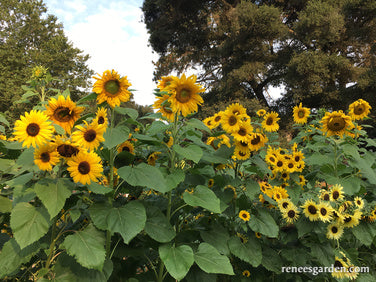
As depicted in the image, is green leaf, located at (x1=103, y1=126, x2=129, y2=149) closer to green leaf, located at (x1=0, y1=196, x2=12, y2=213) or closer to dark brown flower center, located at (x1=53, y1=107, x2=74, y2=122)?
dark brown flower center, located at (x1=53, y1=107, x2=74, y2=122)

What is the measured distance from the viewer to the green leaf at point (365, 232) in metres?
1.97

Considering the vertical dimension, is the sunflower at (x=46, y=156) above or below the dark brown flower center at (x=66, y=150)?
below

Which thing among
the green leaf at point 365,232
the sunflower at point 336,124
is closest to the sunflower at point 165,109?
the sunflower at point 336,124

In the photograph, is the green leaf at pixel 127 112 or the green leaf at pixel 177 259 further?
the green leaf at pixel 127 112

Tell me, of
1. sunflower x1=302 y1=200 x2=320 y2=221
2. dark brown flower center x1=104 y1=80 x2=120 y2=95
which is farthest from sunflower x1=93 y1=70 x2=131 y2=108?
sunflower x1=302 y1=200 x2=320 y2=221

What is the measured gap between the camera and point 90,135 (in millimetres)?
1287

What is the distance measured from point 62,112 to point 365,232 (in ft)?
7.12

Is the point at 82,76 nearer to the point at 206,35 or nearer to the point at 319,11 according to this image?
the point at 206,35

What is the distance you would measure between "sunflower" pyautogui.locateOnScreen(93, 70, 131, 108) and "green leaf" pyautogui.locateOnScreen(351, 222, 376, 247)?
1.87 m

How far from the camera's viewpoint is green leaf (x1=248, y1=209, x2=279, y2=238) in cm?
171

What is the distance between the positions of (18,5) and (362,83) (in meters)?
24.0

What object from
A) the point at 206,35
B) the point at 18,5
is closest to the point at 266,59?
the point at 206,35

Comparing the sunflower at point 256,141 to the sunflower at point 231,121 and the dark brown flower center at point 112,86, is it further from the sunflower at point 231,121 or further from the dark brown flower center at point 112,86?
the dark brown flower center at point 112,86

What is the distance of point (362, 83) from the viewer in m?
11.9
